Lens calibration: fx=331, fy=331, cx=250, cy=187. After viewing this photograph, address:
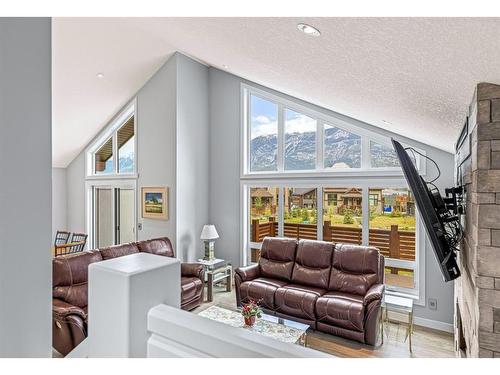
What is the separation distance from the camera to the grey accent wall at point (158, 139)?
19.1ft

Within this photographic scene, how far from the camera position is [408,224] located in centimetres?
473

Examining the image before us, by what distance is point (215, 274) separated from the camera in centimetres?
573

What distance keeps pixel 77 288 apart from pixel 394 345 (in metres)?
3.83

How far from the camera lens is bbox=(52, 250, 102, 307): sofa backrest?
3.79 meters

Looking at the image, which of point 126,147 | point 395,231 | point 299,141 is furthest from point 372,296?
point 126,147

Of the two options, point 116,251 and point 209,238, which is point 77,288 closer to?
point 116,251

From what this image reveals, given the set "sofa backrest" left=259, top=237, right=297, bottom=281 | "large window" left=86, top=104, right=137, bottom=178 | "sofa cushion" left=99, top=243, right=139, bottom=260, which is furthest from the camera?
"large window" left=86, top=104, right=137, bottom=178

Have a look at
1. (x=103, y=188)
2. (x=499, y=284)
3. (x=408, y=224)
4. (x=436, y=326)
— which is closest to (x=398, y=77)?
(x=499, y=284)

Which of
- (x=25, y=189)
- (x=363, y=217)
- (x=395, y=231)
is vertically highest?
(x=25, y=189)

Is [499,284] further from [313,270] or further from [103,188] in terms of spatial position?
[103,188]

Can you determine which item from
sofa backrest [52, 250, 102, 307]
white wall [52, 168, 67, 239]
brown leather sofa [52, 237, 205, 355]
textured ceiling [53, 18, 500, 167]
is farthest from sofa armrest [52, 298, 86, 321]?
white wall [52, 168, 67, 239]

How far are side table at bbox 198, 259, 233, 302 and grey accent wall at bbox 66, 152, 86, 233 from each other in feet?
11.6

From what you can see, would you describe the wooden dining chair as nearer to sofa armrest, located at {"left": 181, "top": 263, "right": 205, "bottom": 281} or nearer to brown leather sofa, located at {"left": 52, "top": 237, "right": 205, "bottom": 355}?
brown leather sofa, located at {"left": 52, "top": 237, "right": 205, "bottom": 355}
